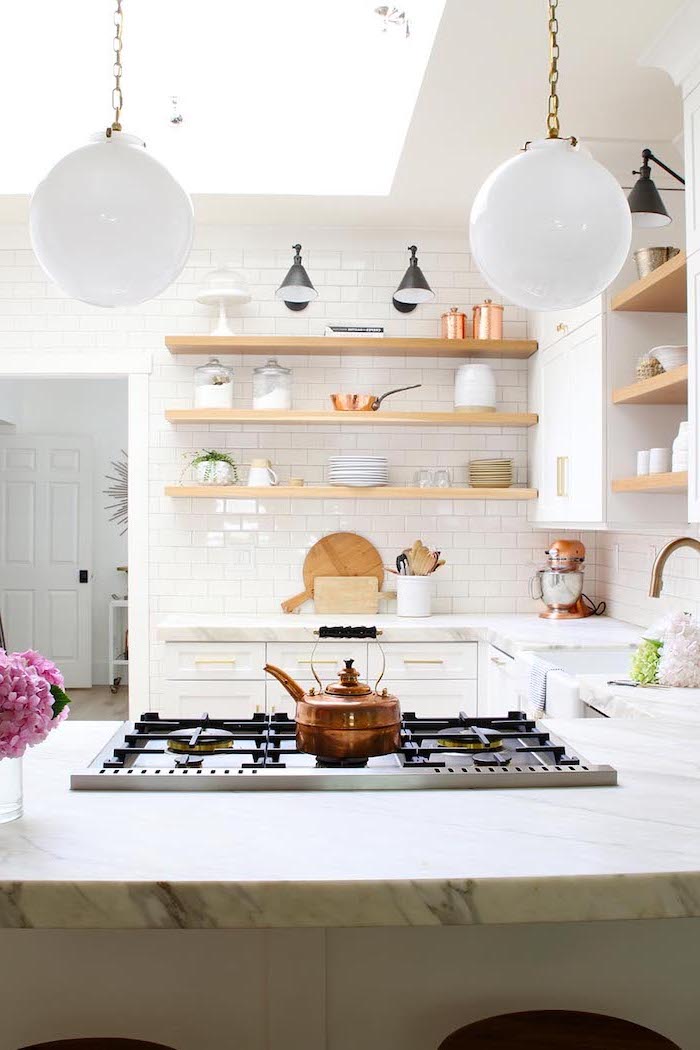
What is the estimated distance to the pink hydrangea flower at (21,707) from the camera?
1.41 m

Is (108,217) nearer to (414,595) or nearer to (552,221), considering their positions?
(552,221)

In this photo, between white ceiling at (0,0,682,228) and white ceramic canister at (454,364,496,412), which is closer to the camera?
white ceiling at (0,0,682,228)

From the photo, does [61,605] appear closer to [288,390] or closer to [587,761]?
[288,390]

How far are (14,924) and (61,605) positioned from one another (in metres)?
6.99

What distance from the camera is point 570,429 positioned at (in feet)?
13.6

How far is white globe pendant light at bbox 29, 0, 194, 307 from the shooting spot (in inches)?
60.5

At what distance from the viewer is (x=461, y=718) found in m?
2.07

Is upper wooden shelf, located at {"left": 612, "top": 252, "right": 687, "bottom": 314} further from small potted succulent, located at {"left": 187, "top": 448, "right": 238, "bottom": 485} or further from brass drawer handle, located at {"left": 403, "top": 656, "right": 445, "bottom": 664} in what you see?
small potted succulent, located at {"left": 187, "top": 448, "right": 238, "bottom": 485}

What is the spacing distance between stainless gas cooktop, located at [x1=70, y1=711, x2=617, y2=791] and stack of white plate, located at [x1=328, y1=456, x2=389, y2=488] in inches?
102

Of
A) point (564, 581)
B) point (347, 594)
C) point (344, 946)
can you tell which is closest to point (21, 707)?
point (344, 946)

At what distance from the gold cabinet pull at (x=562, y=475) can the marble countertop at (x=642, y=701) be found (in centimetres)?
140

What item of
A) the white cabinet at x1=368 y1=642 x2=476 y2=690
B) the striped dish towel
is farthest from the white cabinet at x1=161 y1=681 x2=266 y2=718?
the striped dish towel

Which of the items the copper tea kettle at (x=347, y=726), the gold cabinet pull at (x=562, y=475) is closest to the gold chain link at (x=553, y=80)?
the copper tea kettle at (x=347, y=726)

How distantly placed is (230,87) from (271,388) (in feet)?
4.37
